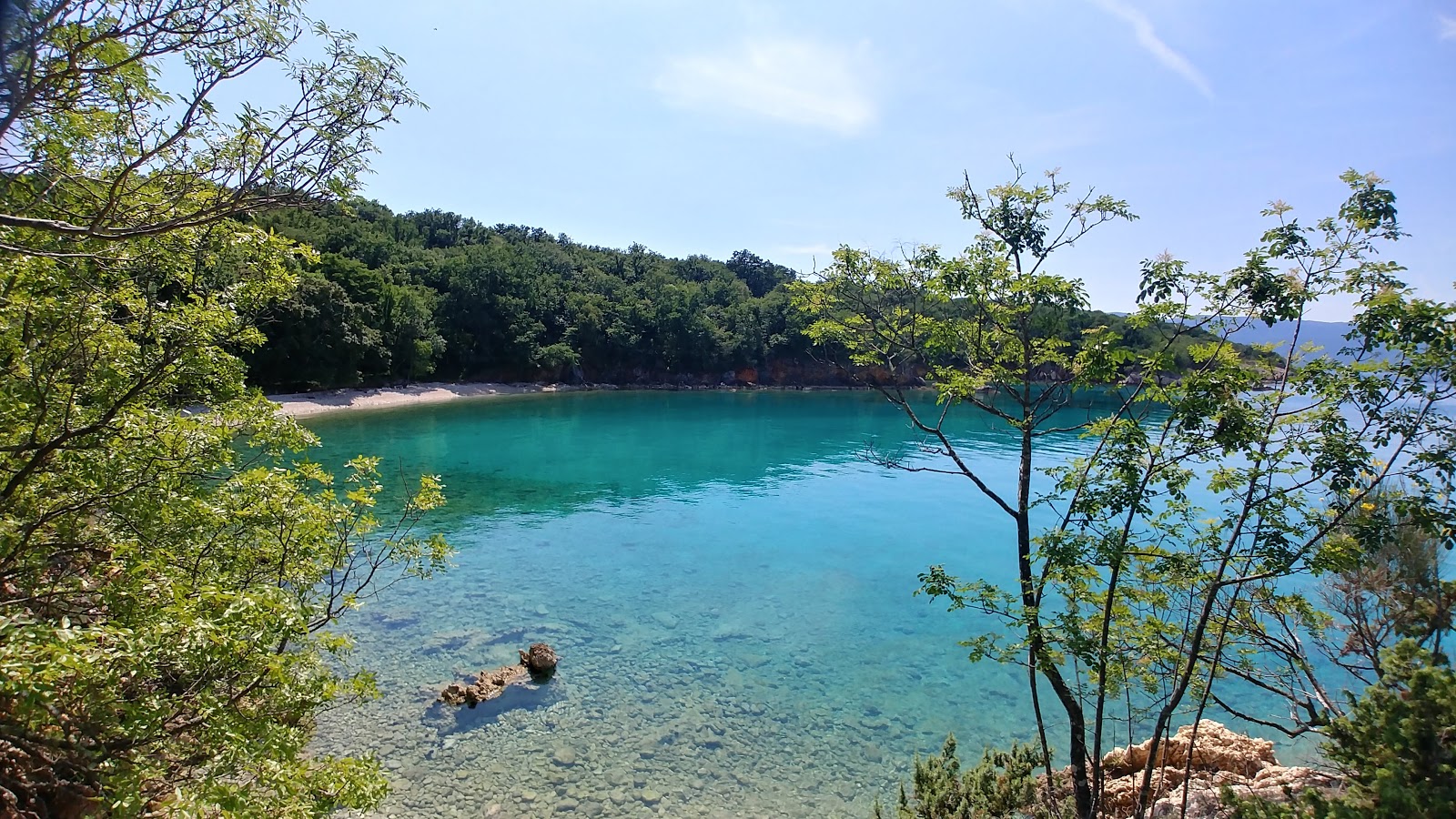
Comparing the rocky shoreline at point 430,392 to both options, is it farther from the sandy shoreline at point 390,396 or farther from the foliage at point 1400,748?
the foliage at point 1400,748

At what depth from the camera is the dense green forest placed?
51.2m

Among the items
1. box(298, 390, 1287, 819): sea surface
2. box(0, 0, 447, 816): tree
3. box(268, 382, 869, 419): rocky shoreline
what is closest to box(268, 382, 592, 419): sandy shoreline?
box(268, 382, 869, 419): rocky shoreline

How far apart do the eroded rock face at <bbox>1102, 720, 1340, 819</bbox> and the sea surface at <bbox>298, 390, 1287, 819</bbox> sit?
2836mm

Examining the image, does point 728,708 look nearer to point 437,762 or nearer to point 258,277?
point 437,762

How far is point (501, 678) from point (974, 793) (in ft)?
29.1

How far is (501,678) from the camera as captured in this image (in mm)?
13109

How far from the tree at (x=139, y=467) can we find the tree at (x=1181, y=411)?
19.2ft

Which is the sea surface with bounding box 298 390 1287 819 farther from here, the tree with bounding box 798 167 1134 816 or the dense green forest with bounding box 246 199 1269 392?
the dense green forest with bounding box 246 199 1269 392

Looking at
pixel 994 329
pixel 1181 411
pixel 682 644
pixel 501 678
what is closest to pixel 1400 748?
pixel 1181 411

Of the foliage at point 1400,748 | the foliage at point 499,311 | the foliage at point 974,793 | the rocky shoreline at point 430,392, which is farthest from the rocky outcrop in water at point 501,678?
the foliage at point 499,311

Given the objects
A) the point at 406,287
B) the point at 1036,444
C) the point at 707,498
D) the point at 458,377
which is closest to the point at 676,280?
the point at 458,377

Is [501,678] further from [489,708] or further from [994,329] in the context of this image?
[994,329]

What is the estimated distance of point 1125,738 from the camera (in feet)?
40.9

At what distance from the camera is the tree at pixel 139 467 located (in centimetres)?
432
